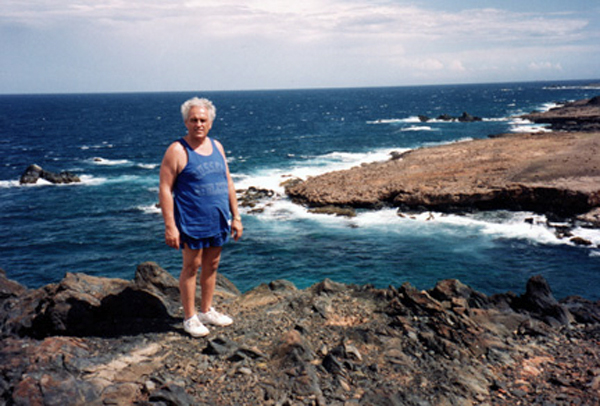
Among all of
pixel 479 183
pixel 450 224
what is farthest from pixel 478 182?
pixel 450 224

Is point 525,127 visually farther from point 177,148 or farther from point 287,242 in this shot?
point 177,148

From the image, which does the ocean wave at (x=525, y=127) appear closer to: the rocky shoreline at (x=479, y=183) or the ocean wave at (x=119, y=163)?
the rocky shoreline at (x=479, y=183)

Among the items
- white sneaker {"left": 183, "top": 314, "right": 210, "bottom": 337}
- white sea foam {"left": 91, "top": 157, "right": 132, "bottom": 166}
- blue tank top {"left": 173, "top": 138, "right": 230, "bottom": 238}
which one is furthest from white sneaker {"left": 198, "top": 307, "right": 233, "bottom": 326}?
white sea foam {"left": 91, "top": 157, "right": 132, "bottom": 166}

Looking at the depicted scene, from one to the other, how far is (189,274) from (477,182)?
25.5 meters

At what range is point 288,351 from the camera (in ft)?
19.7

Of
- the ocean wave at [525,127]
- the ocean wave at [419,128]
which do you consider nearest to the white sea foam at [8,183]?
the ocean wave at [419,128]

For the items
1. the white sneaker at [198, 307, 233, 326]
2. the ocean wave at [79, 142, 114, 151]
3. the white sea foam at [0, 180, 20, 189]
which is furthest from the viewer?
the ocean wave at [79, 142, 114, 151]

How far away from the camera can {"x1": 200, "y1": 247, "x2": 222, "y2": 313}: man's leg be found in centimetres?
625

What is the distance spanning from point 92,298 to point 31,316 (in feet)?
3.06

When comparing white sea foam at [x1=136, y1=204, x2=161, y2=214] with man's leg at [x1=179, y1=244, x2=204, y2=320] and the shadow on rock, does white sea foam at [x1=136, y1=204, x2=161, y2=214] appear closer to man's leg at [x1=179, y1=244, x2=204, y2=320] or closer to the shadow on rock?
the shadow on rock

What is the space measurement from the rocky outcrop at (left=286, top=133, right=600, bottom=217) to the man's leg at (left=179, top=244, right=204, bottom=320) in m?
22.5

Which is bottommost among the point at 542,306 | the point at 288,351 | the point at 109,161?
the point at 109,161

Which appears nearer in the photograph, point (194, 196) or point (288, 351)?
point (194, 196)

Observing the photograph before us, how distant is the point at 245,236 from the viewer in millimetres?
24766
